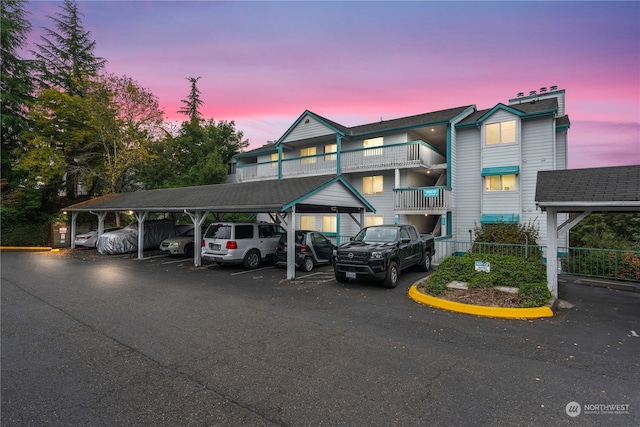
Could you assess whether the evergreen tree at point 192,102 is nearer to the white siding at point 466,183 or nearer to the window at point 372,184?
the window at point 372,184

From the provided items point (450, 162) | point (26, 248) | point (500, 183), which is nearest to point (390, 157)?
point (450, 162)

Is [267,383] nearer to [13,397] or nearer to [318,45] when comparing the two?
[13,397]

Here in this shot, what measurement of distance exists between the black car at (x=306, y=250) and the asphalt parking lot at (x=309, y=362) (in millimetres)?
3861

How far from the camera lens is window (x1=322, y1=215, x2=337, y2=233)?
69.2ft

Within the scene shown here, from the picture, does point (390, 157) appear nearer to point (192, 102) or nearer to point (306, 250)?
point (306, 250)

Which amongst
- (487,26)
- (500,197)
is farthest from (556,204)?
(500,197)

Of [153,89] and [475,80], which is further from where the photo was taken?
[153,89]

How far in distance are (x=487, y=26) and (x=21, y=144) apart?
113 ft

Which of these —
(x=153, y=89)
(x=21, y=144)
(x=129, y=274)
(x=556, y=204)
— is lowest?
(x=129, y=274)

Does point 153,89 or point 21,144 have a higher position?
point 153,89

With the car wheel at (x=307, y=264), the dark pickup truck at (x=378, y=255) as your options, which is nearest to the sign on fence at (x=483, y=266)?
the dark pickup truck at (x=378, y=255)

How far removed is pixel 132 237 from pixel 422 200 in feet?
55.0

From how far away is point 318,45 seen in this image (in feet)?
48.0

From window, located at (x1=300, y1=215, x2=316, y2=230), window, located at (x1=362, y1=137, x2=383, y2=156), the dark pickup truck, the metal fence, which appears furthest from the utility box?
the metal fence
